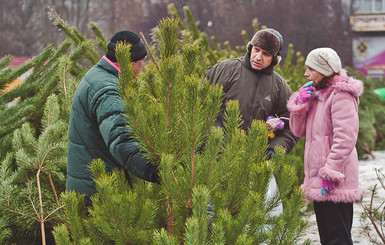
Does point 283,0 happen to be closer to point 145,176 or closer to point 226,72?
point 226,72

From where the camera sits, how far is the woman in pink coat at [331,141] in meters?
3.14

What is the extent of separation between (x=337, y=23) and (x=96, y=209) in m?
29.5

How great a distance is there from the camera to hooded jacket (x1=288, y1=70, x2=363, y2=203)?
10.3 feet

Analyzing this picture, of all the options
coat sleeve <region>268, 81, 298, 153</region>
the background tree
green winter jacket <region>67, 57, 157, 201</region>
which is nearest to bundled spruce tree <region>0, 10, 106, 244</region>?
green winter jacket <region>67, 57, 157, 201</region>

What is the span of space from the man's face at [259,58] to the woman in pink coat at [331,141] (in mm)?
299

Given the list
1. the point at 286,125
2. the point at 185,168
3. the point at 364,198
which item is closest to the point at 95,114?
the point at 185,168

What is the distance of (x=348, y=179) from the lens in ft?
10.5

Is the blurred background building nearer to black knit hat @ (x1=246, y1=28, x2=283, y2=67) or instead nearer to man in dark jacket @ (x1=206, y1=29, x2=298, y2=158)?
man in dark jacket @ (x1=206, y1=29, x2=298, y2=158)

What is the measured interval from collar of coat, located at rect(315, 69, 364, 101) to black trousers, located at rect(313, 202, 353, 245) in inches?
28.4

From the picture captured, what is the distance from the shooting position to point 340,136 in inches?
123

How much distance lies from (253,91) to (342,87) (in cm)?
63

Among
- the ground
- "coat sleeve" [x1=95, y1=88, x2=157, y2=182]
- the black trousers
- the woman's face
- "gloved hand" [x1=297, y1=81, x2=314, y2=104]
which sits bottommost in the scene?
the ground

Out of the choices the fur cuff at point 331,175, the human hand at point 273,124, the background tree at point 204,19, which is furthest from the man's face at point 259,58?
the background tree at point 204,19

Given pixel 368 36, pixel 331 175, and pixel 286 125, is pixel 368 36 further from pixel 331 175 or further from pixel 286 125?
pixel 331 175
